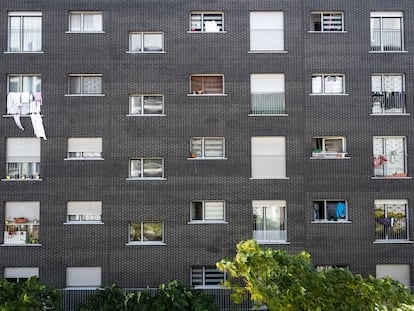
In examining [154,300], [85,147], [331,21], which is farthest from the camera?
[331,21]

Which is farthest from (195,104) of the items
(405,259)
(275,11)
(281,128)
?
(405,259)

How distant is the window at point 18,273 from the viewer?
20281mm

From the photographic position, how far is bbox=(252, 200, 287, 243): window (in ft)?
67.9

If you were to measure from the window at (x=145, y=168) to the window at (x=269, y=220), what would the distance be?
13.7ft

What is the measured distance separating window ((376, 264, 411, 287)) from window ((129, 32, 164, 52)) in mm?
12950

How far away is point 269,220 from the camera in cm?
2070

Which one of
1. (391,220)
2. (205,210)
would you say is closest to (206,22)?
(205,210)

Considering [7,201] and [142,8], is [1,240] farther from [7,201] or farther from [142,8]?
[142,8]

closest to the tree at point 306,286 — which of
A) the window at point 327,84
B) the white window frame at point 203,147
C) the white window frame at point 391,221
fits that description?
the white window frame at point 203,147

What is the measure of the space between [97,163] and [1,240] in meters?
5.00

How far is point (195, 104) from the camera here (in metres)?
20.8

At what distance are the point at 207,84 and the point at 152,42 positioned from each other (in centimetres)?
295

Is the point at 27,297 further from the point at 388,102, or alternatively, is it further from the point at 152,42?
the point at 388,102

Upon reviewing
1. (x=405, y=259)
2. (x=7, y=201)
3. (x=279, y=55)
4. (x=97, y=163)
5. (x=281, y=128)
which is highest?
(x=279, y=55)
